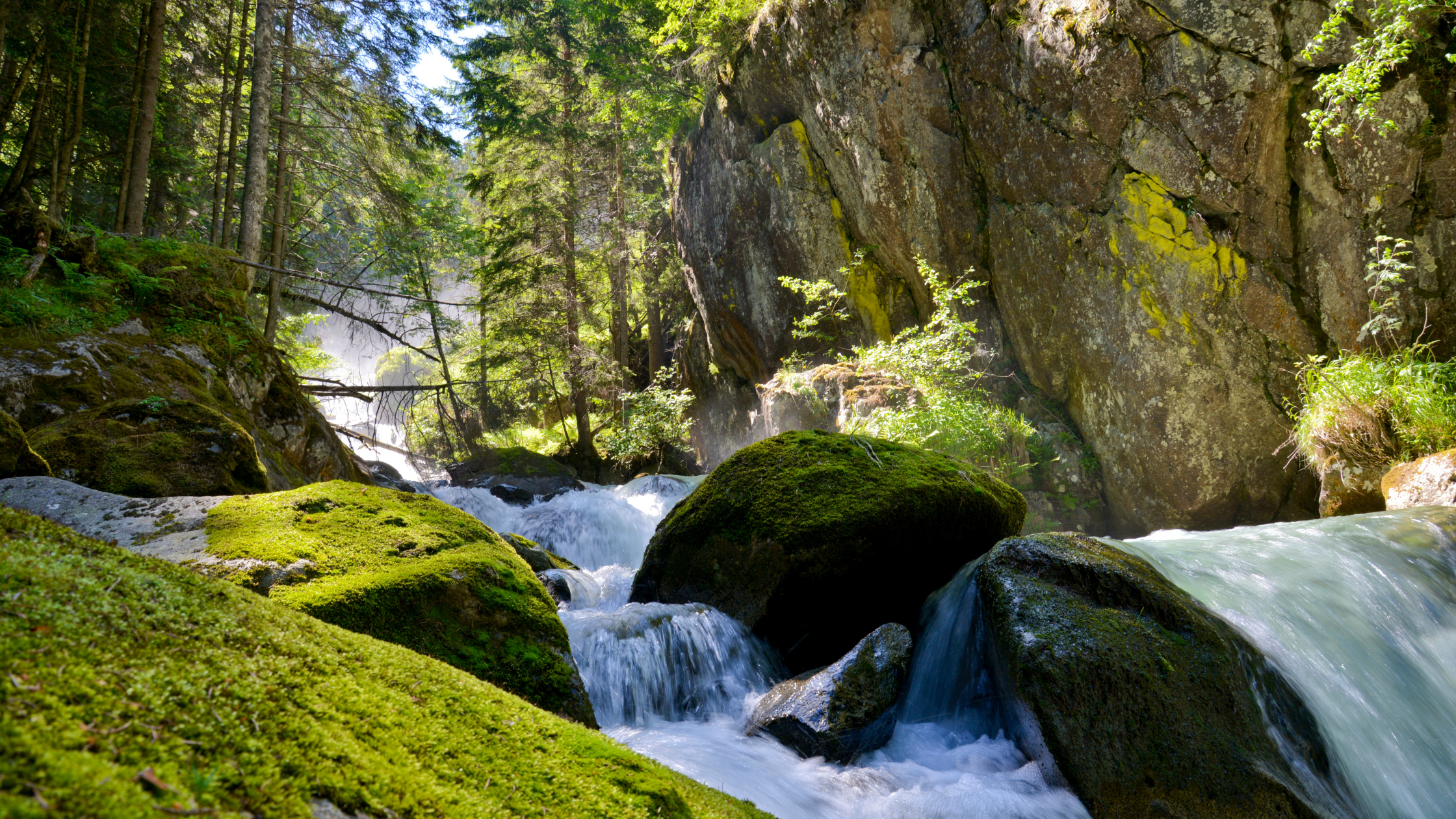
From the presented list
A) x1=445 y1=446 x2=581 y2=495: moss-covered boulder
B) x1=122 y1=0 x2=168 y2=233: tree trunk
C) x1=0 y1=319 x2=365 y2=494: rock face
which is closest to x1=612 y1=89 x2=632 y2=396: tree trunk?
x1=445 y1=446 x2=581 y2=495: moss-covered boulder

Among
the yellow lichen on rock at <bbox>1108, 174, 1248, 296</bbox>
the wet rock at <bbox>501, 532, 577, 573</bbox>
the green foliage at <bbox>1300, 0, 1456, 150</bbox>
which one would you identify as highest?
the green foliage at <bbox>1300, 0, 1456, 150</bbox>

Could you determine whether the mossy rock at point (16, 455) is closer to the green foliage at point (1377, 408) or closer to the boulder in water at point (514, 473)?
the boulder in water at point (514, 473)

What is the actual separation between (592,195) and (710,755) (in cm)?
1622

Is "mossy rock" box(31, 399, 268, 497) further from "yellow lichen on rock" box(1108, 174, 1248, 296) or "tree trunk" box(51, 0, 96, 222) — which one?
"yellow lichen on rock" box(1108, 174, 1248, 296)

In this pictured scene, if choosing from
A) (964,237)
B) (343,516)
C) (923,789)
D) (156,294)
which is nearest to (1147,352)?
(964,237)

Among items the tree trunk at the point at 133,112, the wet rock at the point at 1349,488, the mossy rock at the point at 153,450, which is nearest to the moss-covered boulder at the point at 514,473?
the tree trunk at the point at 133,112

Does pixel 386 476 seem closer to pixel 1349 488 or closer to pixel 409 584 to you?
pixel 409 584

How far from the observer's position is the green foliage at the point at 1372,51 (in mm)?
6359

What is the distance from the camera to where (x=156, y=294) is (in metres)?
6.88

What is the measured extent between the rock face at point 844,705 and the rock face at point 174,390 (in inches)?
166

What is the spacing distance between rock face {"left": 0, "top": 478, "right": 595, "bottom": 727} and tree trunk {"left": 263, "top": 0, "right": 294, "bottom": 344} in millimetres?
7339

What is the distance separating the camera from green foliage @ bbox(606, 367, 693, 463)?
55.7ft

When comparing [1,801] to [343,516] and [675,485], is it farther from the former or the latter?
[675,485]

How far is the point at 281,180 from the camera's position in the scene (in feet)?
38.2
